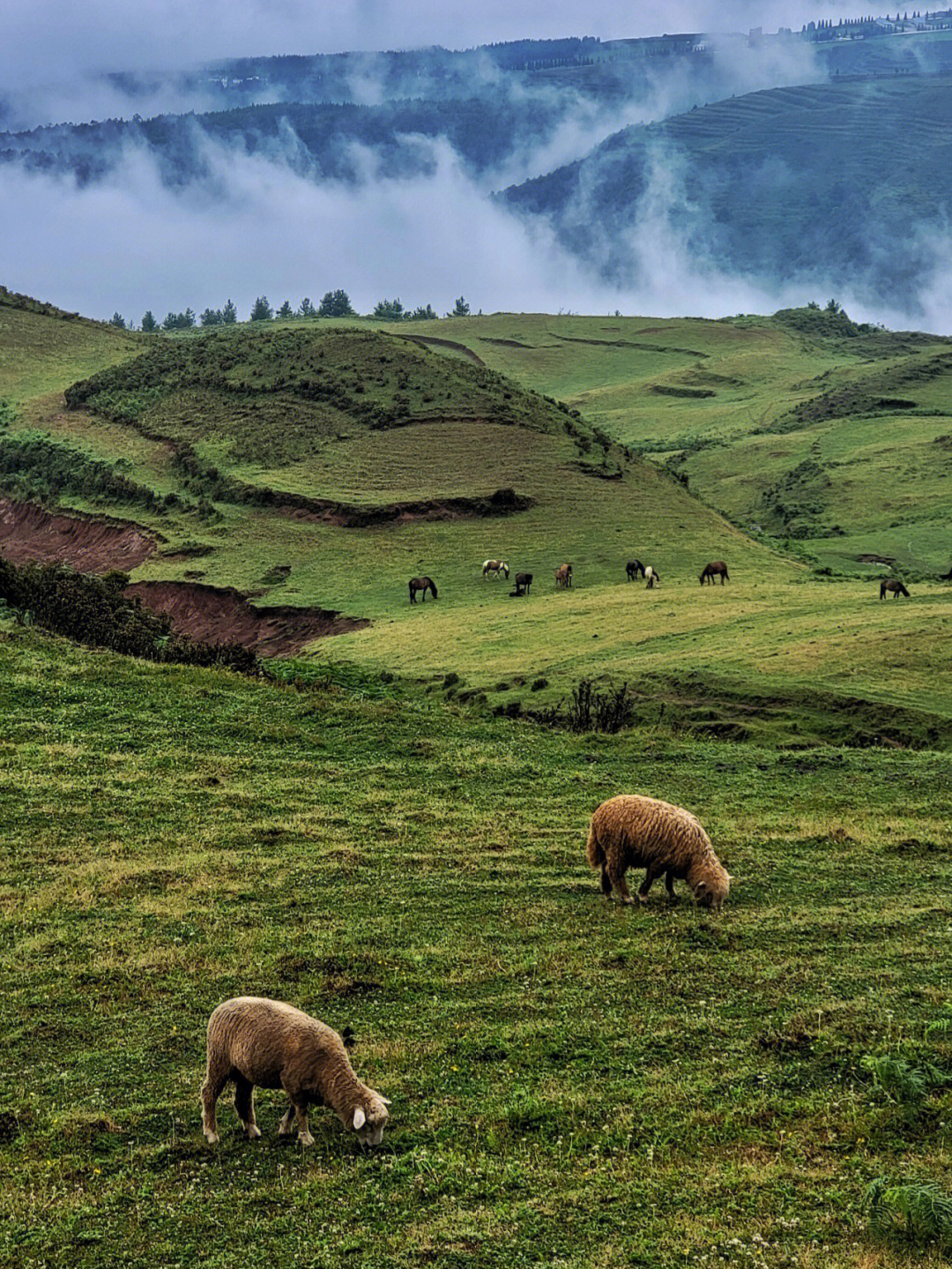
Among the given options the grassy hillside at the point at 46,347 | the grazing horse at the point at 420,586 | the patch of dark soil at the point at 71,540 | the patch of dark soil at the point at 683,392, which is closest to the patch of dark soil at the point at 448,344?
the patch of dark soil at the point at 683,392

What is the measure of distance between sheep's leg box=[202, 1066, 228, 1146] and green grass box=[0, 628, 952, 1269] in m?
0.21

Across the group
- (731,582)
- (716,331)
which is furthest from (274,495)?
(716,331)

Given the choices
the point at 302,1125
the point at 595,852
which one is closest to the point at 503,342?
the point at 595,852

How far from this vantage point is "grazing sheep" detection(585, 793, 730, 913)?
1819cm

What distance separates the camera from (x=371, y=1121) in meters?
11.4

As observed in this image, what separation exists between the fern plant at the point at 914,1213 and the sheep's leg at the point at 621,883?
347 inches

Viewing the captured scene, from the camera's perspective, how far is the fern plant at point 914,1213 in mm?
9461

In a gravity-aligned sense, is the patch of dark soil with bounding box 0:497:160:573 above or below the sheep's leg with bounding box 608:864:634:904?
above

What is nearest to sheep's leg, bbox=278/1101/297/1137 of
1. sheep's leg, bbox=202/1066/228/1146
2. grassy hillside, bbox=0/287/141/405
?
sheep's leg, bbox=202/1066/228/1146

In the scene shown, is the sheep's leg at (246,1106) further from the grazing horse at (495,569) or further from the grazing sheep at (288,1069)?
the grazing horse at (495,569)

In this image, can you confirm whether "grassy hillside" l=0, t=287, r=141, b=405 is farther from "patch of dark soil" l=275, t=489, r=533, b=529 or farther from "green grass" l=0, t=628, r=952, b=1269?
"green grass" l=0, t=628, r=952, b=1269

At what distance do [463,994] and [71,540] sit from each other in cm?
6099

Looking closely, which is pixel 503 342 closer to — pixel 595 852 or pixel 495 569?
pixel 495 569

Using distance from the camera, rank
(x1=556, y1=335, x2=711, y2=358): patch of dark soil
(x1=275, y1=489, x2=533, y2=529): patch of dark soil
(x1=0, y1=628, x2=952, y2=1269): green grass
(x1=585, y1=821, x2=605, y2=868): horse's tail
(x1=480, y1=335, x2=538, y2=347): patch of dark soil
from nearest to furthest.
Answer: (x1=0, y1=628, x2=952, y2=1269): green grass
(x1=585, y1=821, x2=605, y2=868): horse's tail
(x1=275, y1=489, x2=533, y2=529): patch of dark soil
(x1=556, y1=335, x2=711, y2=358): patch of dark soil
(x1=480, y1=335, x2=538, y2=347): patch of dark soil
